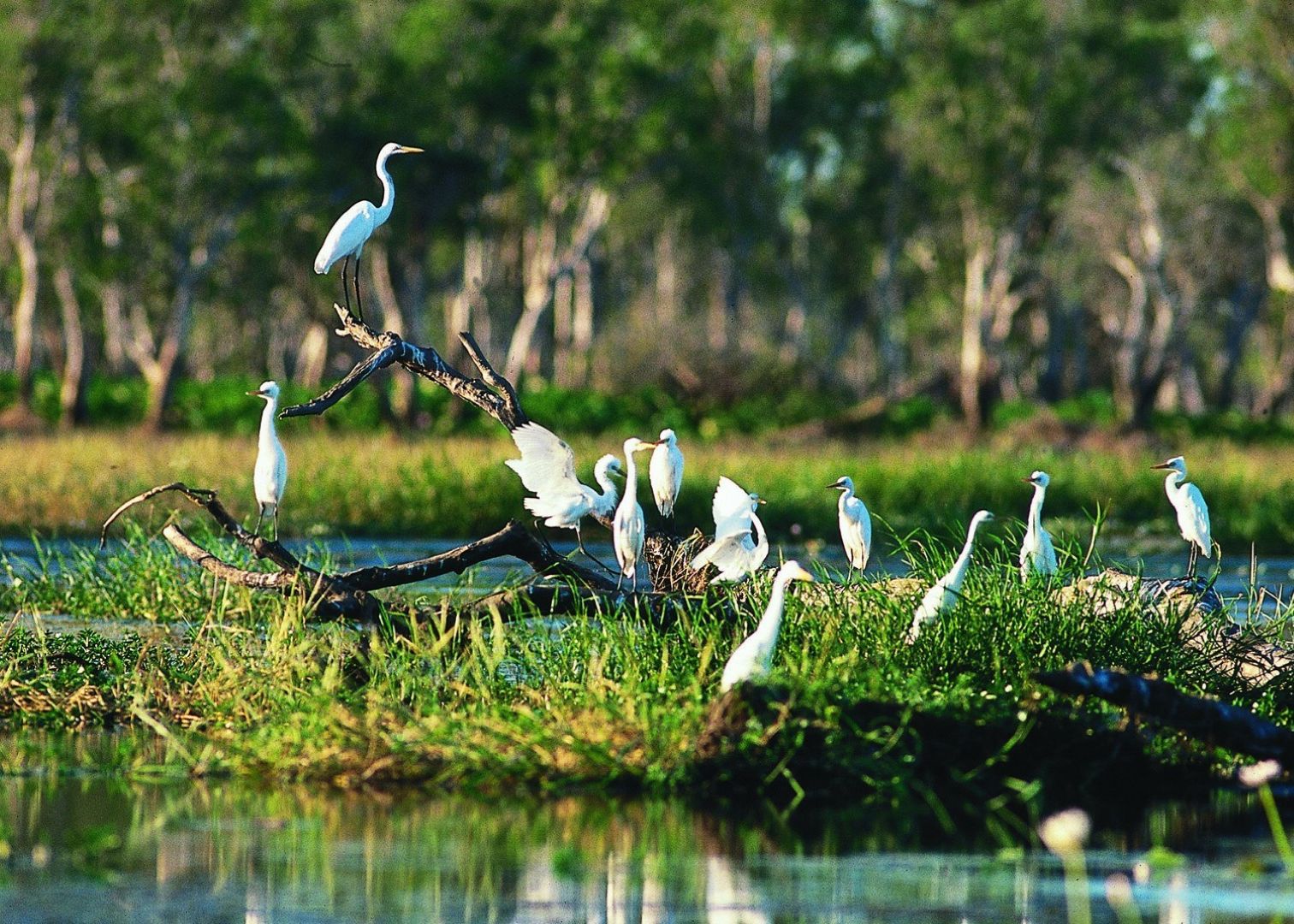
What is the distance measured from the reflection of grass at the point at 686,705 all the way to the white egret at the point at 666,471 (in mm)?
Result: 873

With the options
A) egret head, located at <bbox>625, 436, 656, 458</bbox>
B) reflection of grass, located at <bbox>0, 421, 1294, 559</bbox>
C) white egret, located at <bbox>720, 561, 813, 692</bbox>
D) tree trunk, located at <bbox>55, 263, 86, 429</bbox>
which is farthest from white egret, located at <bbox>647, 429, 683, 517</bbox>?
tree trunk, located at <bbox>55, 263, 86, 429</bbox>

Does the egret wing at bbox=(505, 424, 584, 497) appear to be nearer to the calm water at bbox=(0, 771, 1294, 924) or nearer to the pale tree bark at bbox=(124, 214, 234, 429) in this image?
the calm water at bbox=(0, 771, 1294, 924)

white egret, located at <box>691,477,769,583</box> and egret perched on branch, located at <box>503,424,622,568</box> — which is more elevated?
egret perched on branch, located at <box>503,424,622,568</box>

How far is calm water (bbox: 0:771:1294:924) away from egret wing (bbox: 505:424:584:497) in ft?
5.39

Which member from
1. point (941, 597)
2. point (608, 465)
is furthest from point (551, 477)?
point (941, 597)

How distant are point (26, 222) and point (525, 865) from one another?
109ft

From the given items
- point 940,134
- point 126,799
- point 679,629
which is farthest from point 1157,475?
point 940,134

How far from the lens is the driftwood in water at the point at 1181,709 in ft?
24.1

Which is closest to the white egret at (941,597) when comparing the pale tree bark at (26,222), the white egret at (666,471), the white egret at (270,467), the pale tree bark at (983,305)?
the white egret at (666,471)

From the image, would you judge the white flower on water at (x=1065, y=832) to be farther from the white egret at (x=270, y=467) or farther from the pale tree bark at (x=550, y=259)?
the pale tree bark at (x=550, y=259)

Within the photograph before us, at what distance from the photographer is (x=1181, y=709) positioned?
25.1 feet

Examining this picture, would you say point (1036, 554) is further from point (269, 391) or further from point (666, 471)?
point (269, 391)

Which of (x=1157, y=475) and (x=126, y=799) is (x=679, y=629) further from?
(x=1157, y=475)

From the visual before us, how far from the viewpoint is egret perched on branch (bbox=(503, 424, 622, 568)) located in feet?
28.9
